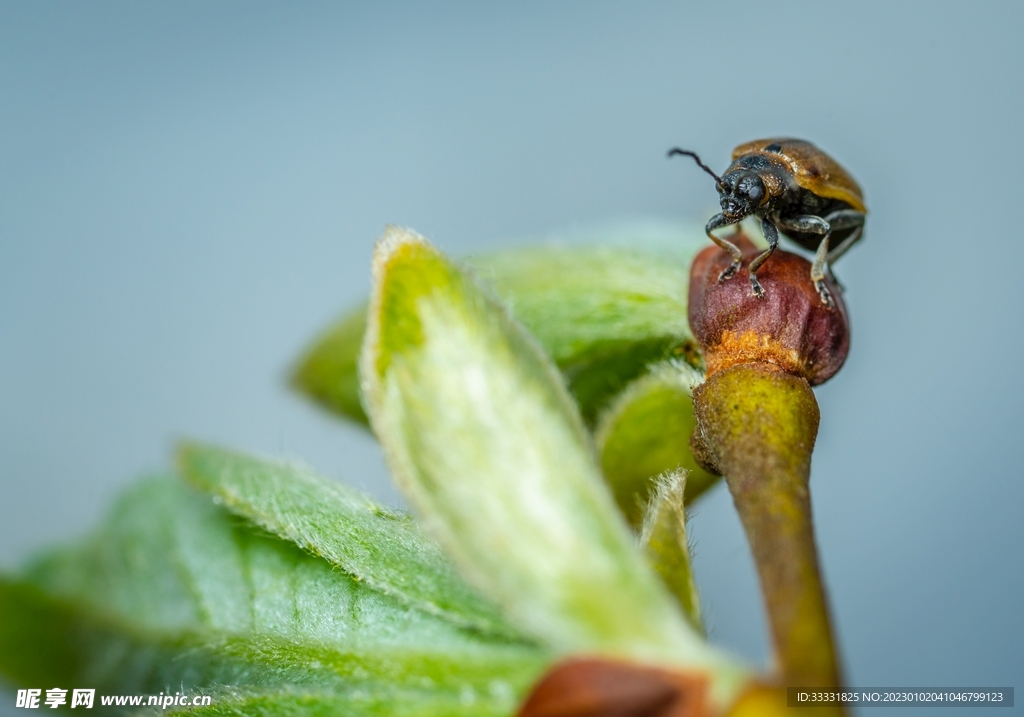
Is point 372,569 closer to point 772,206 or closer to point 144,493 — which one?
point 772,206

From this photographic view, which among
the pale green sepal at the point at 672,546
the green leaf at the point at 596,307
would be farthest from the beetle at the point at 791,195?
the pale green sepal at the point at 672,546

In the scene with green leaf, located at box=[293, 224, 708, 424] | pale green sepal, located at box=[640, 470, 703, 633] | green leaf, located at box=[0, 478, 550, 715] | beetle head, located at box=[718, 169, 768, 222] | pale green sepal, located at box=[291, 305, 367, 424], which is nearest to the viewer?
green leaf, located at box=[0, 478, 550, 715]

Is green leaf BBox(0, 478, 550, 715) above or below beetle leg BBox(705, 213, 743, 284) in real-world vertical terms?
below

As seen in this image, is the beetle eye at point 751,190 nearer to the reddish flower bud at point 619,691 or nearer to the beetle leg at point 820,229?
the beetle leg at point 820,229

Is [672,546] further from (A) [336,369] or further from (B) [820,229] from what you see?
(A) [336,369]

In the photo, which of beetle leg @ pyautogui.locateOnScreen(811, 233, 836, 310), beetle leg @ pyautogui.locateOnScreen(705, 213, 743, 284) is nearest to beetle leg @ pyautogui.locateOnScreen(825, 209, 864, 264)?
beetle leg @ pyautogui.locateOnScreen(811, 233, 836, 310)

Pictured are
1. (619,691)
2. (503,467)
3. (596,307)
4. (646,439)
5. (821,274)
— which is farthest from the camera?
(596,307)

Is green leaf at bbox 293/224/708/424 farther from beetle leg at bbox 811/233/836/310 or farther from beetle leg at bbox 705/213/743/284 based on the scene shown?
beetle leg at bbox 811/233/836/310

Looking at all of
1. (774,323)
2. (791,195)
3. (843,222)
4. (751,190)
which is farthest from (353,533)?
(843,222)
